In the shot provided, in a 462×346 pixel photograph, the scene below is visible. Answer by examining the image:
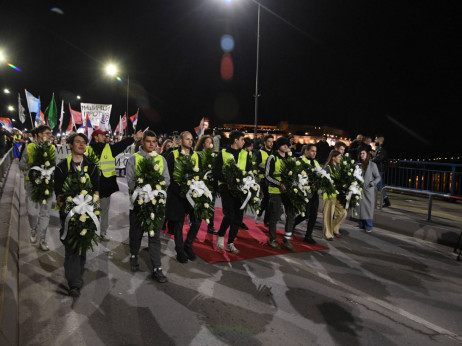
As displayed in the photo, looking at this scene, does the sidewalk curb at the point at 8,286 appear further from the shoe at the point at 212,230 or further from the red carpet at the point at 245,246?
the shoe at the point at 212,230

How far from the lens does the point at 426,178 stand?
11273mm

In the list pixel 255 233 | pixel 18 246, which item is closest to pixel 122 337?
pixel 18 246

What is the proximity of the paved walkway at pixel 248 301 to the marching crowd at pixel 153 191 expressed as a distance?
1.18 feet

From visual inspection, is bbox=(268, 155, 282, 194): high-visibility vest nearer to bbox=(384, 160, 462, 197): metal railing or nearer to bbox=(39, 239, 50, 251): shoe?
bbox=(39, 239, 50, 251): shoe

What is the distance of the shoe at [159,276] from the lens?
4.99 meters

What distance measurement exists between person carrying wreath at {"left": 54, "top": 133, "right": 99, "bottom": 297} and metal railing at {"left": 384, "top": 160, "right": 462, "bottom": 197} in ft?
27.5

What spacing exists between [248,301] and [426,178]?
9.15 m

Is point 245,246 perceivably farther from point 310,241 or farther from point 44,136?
point 44,136

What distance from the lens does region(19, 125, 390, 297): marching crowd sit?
181 inches

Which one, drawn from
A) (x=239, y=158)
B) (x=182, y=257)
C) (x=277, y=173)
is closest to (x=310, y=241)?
(x=277, y=173)

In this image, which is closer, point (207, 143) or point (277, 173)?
point (277, 173)

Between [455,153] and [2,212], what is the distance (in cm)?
4946

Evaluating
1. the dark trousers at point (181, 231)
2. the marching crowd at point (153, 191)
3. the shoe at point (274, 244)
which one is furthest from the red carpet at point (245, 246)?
the dark trousers at point (181, 231)

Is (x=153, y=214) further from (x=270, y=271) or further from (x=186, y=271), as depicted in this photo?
(x=270, y=271)
